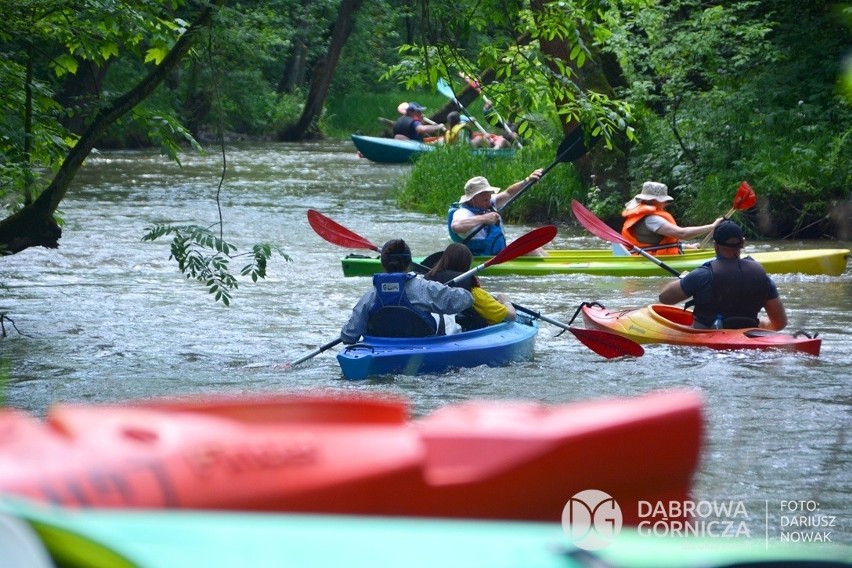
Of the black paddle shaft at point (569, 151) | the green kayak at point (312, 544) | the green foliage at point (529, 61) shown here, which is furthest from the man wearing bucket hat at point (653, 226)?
the green kayak at point (312, 544)

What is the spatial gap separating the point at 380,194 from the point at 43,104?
12.6 m

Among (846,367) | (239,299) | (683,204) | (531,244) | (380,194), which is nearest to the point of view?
(846,367)

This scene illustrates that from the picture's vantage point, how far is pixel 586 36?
16203mm

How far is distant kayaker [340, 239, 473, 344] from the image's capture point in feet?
23.4

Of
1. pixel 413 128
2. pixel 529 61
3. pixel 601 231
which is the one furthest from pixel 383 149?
pixel 529 61

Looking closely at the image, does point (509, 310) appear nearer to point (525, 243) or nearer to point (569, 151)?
point (525, 243)

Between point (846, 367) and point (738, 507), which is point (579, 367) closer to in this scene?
point (846, 367)

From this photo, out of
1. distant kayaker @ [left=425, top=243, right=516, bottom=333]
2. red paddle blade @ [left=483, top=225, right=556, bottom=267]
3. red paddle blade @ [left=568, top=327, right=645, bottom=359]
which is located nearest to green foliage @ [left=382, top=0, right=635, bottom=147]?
red paddle blade @ [left=483, top=225, right=556, bottom=267]

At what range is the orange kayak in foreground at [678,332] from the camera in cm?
776

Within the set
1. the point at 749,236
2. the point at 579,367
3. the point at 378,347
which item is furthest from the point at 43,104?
the point at 749,236

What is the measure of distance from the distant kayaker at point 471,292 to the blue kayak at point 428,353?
145 mm

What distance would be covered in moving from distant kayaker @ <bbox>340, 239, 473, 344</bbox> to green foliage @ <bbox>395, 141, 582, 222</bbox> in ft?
29.7

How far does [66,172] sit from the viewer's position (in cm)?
785

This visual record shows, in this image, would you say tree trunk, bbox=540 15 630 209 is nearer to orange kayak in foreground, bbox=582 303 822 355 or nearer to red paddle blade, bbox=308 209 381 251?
red paddle blade, bbox=308 209 381 251
